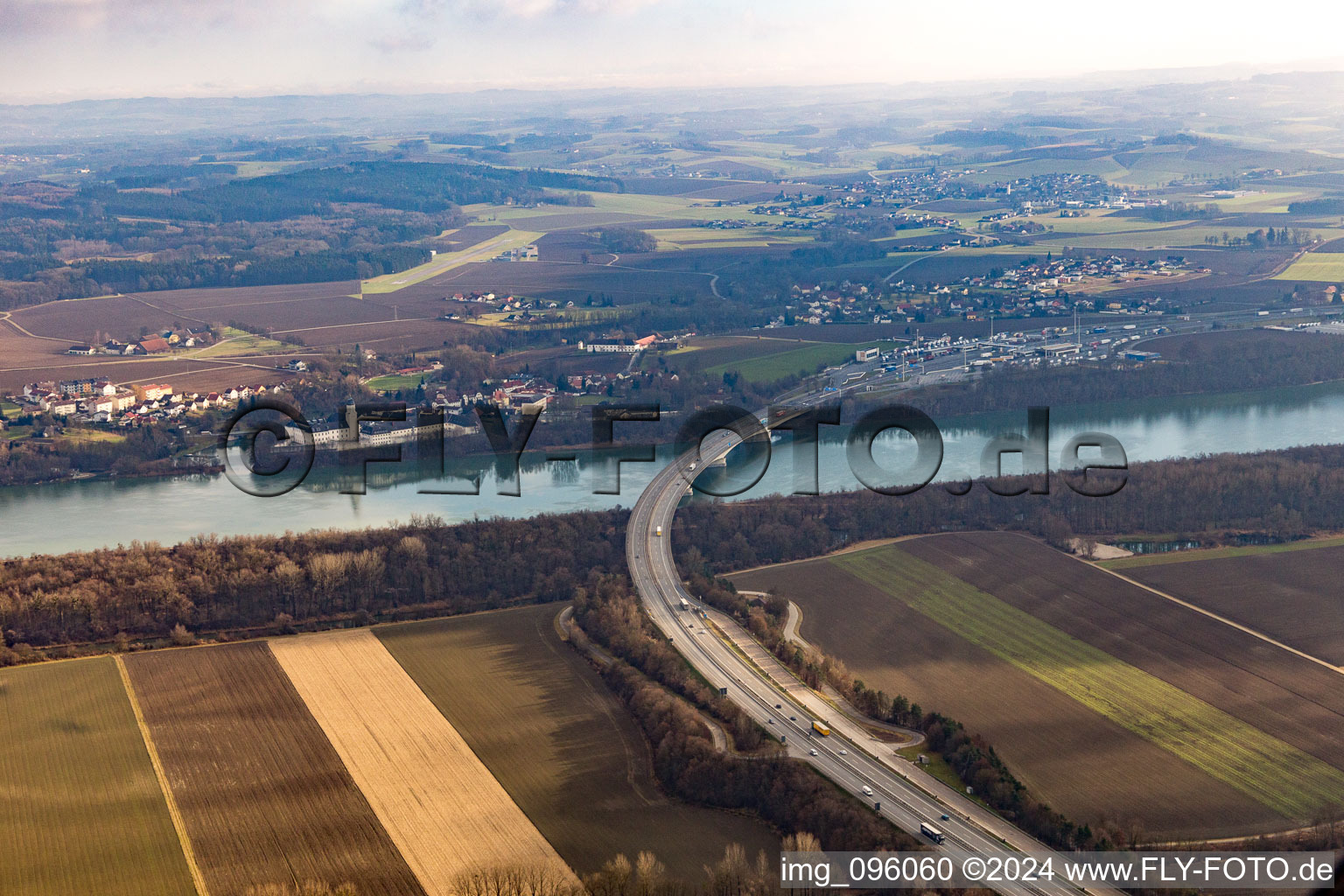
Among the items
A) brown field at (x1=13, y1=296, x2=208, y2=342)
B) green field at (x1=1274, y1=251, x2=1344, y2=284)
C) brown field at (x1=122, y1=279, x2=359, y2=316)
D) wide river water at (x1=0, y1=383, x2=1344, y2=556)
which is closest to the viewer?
wide river water at (x1=0, y1=383, x2=1344, y2=556)

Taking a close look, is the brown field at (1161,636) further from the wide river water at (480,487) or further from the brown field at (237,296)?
the brown field at (237,296)

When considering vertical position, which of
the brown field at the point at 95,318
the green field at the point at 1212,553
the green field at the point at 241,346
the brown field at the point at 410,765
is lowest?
the brown field at the point at 410,765

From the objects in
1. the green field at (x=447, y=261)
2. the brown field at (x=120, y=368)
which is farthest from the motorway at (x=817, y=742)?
the green field at (x=447, y=261)

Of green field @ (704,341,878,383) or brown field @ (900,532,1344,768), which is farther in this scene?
green field @ (704,341,878,383)

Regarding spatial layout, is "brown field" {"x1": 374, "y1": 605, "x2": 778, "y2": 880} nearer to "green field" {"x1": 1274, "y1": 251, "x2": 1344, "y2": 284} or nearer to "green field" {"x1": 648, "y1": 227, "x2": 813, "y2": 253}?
"green field" {"x1": 1274, "y1": 251, "x2": 1344, "y2": 284}

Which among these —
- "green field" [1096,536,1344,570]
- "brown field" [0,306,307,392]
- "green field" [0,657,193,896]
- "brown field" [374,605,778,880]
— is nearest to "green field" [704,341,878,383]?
"brown field" [0,306,307,392]

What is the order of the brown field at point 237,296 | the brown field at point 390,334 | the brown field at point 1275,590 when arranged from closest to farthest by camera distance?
the brown field at point 1275,590 → the brown field at point 390,334 → the brown field at point 237,296

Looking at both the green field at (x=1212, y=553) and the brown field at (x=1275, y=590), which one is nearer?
the brown field at (x=1275, y=590)

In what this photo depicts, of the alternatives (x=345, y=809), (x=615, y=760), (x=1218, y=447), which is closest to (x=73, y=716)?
(x=345, y=809)
